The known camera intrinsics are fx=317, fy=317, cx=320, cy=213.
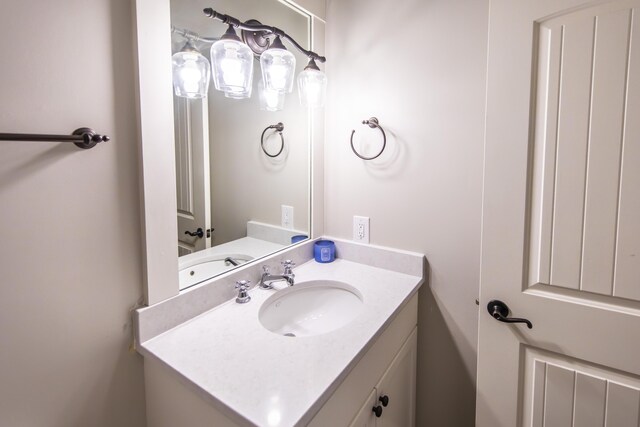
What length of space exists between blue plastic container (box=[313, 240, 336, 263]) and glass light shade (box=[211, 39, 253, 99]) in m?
0.79

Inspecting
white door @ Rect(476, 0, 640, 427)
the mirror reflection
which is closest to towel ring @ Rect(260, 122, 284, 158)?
the mirror reflection

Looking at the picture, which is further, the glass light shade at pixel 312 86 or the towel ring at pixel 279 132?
the towel ring at pixel 279 132

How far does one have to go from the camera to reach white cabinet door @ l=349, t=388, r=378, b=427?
2.89 feet

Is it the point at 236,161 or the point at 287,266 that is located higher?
the point at 236,161

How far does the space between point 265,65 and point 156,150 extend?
0.54m

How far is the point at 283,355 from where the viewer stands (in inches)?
33.2

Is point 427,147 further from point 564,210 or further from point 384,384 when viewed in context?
point 384,384

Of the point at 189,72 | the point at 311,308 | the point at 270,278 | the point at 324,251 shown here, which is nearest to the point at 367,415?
the point at 311,308

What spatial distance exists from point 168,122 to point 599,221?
121cm

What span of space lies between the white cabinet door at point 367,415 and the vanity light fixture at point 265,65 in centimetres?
109

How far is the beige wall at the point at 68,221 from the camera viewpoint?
2.25 feet

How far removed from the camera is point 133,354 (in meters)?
0.91

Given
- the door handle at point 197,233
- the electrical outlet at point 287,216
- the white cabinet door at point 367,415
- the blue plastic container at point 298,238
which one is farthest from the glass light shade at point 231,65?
the white cabinet door at point 367,415

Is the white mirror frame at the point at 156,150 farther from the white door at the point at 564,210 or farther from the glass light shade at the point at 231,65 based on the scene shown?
the white door at the point at 564,210
